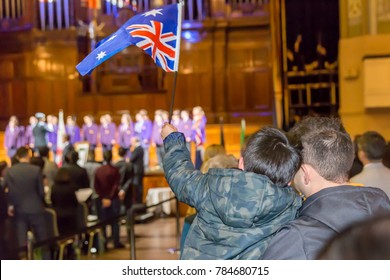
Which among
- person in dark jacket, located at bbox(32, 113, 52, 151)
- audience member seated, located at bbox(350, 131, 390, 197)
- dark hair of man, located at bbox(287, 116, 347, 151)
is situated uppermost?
dark hair of man, located at bbox(287, 116, 347, 151)

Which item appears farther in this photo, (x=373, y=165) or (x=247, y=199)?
(x=373, y=165)

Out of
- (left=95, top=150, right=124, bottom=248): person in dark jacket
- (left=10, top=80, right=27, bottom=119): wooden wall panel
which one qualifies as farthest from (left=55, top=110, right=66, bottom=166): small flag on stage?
(left=95, top=150, right=124, bottom=248): person in dark jacket

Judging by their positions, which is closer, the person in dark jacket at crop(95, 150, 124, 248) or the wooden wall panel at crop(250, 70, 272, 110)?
the person in dark jacket at crop(95, 150, 124, 248)

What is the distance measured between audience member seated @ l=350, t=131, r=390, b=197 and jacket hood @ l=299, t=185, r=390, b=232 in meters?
1.45

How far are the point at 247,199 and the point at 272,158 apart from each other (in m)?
0.14

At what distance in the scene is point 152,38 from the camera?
2.98 metres

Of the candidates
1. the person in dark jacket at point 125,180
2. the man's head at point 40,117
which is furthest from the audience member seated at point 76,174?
the man's head at point 40,117

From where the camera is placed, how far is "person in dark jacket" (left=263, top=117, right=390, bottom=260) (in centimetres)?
177

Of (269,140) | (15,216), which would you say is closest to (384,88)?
(15,216)

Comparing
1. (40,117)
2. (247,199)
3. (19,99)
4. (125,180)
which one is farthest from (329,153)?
(19,99)

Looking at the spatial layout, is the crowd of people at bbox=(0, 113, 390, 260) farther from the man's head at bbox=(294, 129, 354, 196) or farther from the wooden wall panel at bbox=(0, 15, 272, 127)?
the wooden wall panel at bbox=(0, 15, 272, 127)

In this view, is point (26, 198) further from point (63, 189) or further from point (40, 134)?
point (40, 134)

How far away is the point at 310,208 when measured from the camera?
1.88 meters

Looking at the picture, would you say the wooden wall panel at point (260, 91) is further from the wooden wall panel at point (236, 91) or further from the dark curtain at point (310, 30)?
the dark curtain at point (310, 30)
